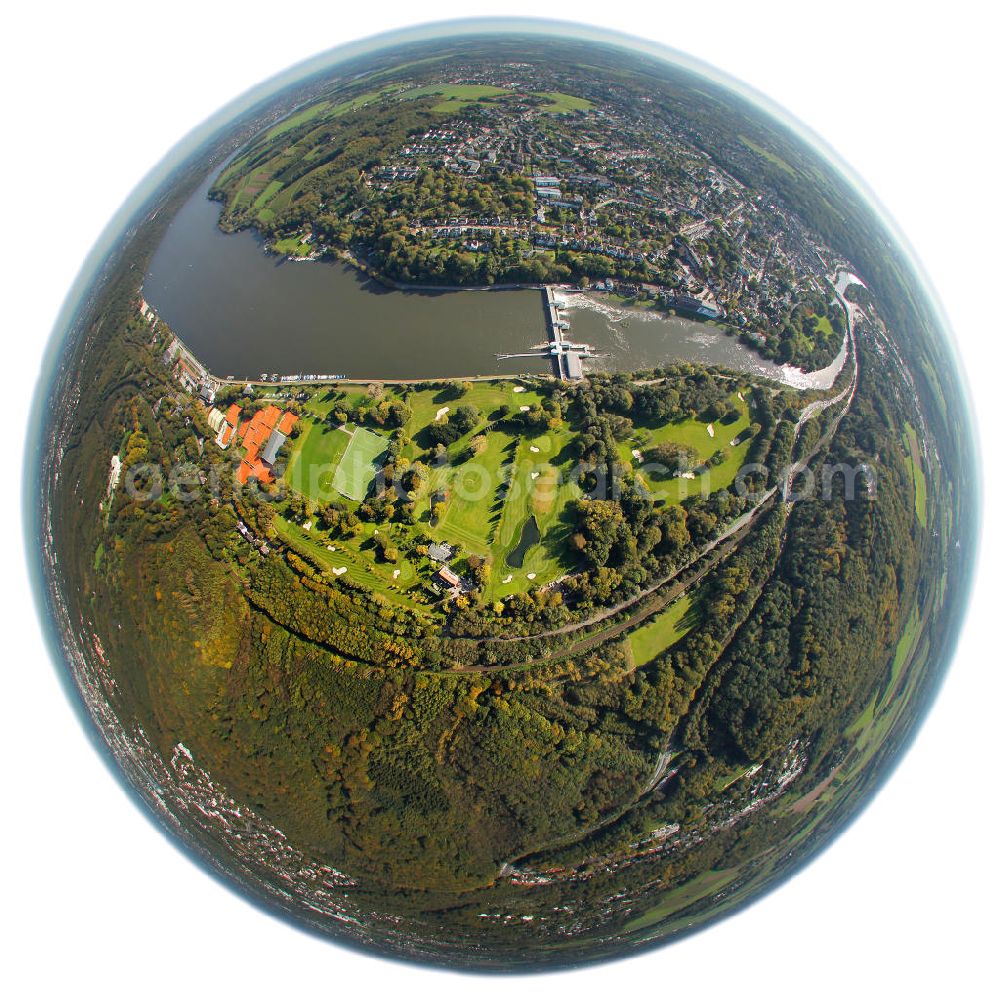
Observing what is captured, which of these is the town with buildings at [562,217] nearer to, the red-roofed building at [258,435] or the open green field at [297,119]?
the open green field at [297,119]

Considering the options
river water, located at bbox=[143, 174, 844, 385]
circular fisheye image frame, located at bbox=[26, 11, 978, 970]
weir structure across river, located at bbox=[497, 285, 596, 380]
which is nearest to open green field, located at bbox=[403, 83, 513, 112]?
circular fisheye image frame, located at bbox=[26, 11, 978, 970]

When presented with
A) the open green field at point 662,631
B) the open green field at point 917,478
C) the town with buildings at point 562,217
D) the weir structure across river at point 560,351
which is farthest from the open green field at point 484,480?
the open green field at point 917,478

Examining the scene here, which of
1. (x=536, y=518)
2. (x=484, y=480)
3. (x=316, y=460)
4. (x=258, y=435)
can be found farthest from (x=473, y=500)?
(x=258, y=435)

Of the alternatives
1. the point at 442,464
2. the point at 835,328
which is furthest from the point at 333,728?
the point at 835,328

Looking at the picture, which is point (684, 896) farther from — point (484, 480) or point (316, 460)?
point (316, 460)

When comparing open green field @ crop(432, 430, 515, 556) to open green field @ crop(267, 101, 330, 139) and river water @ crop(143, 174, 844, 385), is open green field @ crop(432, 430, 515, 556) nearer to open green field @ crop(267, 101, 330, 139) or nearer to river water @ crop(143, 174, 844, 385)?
river water @ crop(143, 174, 844, 385)
